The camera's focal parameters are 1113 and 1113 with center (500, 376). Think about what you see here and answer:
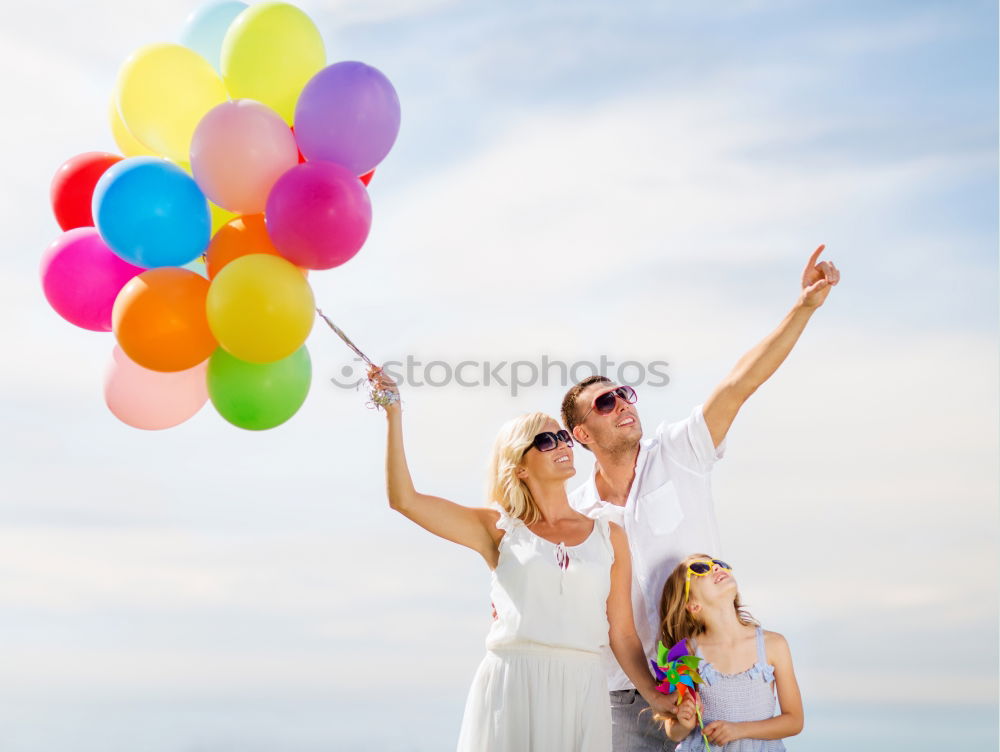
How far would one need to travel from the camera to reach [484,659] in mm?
4637

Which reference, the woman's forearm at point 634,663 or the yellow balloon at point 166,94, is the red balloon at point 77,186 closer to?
the yellow balloon at point 166,94

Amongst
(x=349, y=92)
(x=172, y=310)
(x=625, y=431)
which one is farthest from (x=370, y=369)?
(x=625, y=431)

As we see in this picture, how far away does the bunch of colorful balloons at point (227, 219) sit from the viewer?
423 centimetres

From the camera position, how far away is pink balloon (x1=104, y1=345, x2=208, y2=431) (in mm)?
4684

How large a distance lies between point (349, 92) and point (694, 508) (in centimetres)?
241

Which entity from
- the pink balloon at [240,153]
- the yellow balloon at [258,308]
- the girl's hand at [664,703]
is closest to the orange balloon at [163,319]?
the yellow balloon at [258,308]

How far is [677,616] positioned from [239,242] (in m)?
2.46

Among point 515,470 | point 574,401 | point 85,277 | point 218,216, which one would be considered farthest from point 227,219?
point 574,401

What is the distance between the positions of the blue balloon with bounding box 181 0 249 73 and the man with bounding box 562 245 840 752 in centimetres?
240

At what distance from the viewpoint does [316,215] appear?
418 centimetres

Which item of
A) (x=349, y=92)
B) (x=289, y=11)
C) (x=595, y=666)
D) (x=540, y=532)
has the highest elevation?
(x=289, y=11)

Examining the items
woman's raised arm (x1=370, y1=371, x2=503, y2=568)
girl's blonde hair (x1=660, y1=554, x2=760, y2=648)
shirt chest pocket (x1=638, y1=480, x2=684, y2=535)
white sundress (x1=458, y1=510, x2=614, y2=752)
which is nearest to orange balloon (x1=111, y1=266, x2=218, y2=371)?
woman's raised arm (x1=370, y1=371, x2=503, y2=568)

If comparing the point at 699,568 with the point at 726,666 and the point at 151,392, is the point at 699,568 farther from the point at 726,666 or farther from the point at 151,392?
the point at 151,392

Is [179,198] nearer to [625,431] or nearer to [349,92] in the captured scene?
[349,92]
